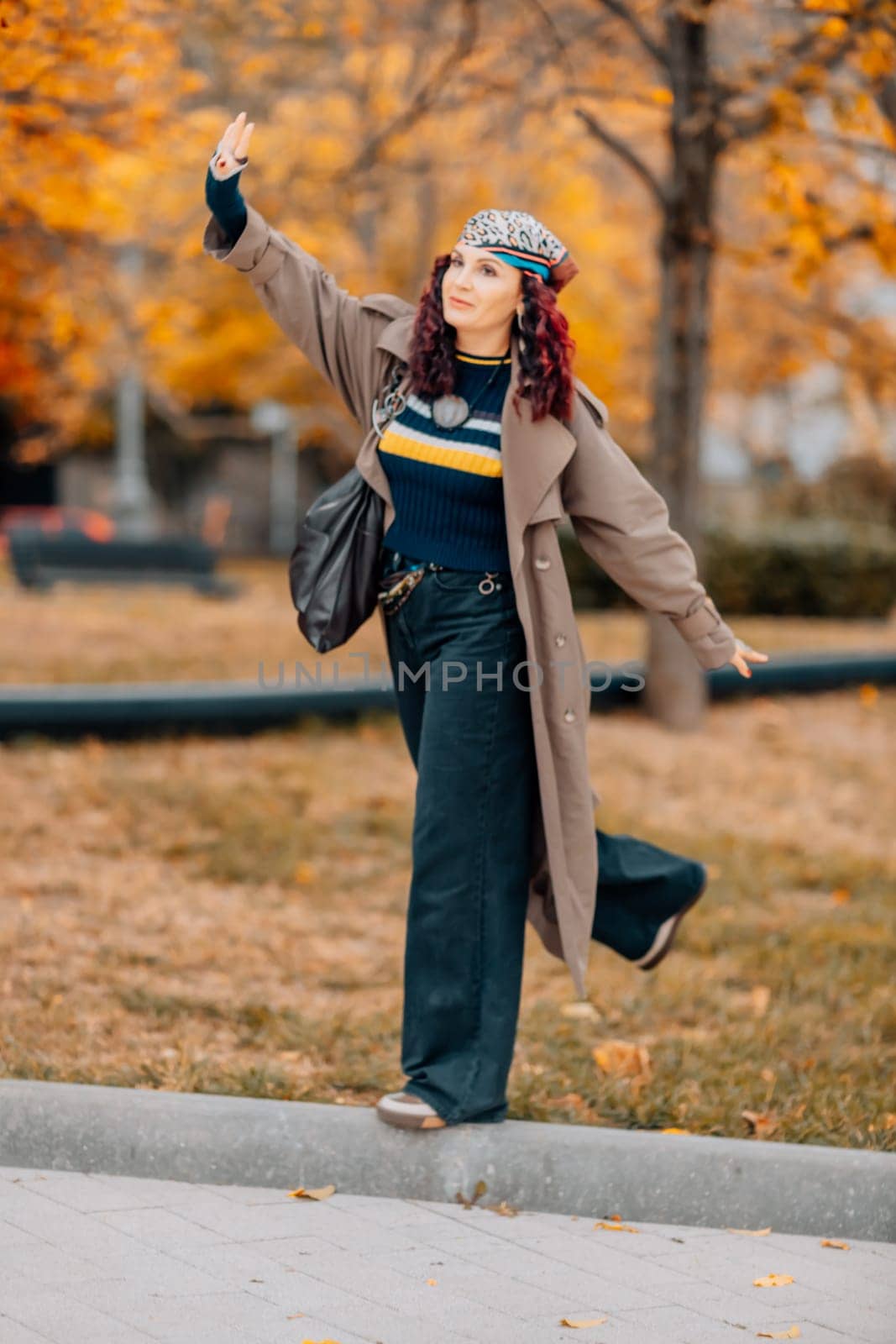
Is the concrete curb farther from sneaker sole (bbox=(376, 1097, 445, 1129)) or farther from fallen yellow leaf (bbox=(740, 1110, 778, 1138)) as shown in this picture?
fallen yellow leaf (bbox=(740, 1110, 778, 1138))

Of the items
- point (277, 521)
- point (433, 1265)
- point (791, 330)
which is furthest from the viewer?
point (277, 521)

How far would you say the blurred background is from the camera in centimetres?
509

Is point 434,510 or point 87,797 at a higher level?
point 434,510

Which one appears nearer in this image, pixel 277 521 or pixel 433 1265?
pixel 433 1265

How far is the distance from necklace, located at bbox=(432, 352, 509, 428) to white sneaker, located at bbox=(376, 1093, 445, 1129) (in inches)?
59.2

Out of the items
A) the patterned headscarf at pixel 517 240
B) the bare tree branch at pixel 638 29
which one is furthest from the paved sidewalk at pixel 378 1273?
the bare tree branch at pixel 638 29

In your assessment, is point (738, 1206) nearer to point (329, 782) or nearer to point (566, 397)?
point (566, 397)

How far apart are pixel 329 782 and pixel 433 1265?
495 cm

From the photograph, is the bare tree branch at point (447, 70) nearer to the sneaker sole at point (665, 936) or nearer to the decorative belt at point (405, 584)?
the decorative belt at point (405, 584)

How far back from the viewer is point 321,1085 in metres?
4.52

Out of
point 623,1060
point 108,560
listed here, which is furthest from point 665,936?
point 108,560

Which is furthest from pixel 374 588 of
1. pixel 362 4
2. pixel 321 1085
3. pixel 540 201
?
pixel 540 201

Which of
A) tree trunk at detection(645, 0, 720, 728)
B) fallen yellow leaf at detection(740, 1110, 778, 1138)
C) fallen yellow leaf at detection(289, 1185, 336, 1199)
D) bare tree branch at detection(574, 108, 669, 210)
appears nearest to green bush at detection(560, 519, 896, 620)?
tree trunk at detection(645, 0, 720, 728)

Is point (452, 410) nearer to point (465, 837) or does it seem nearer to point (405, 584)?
point (405, 584)
